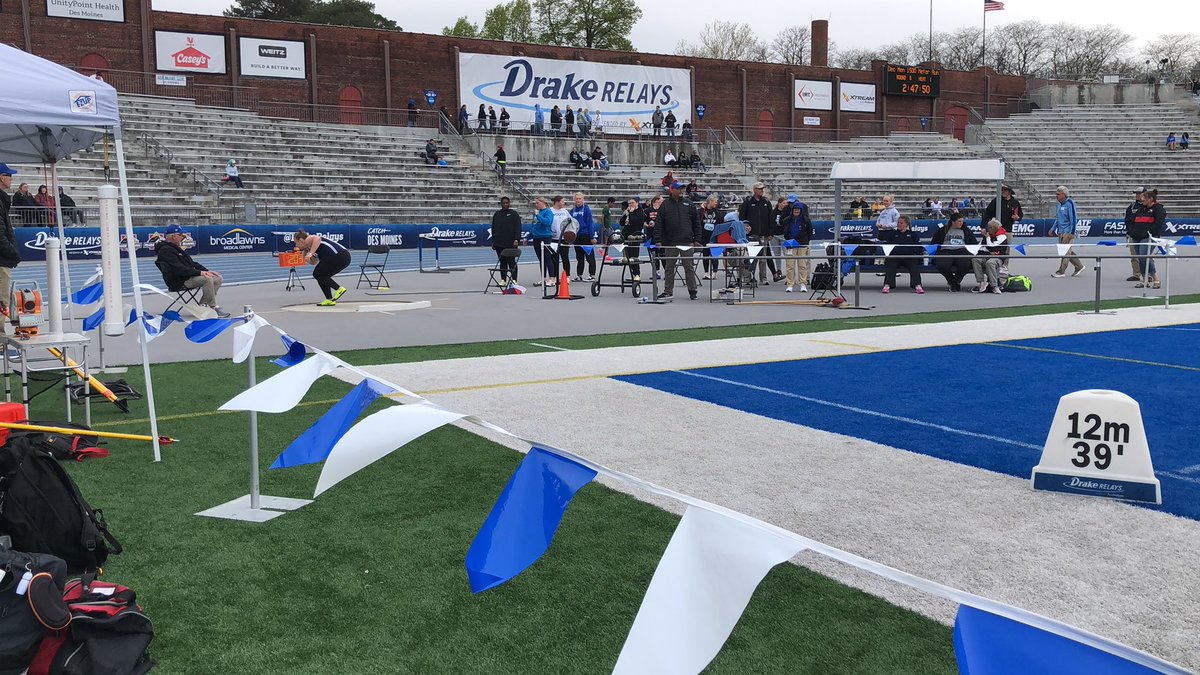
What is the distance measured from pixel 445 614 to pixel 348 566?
81 cm

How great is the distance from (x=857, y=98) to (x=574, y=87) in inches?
780

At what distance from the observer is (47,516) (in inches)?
181

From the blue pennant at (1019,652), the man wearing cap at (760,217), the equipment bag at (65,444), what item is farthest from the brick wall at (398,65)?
the blue pennant at (1019,652)

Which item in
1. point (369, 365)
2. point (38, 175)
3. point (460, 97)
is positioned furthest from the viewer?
point (460, 97)

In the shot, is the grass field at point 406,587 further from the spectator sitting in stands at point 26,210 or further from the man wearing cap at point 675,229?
the spectator sitting in stands at point 26,210

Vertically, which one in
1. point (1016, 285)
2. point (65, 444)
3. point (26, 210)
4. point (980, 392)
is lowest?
point (980, 392)

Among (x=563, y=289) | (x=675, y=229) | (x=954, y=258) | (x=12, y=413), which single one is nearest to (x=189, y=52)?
(x=563, y=289)

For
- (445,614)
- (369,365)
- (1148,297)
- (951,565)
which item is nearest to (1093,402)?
(951,565)

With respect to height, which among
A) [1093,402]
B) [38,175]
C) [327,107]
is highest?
[327,107]

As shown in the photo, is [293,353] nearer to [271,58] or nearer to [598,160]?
[598,160]

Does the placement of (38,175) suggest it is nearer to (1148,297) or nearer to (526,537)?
(1148,297)

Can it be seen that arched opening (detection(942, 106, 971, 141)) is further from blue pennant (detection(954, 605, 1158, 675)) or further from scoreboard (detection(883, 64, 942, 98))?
blue pennant (detection(954, 605, 1158, 675))

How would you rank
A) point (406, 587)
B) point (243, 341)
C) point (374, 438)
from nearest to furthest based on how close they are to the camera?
point (374, 438) < point (406, 587) < point (243, 341)

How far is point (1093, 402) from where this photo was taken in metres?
5.64
